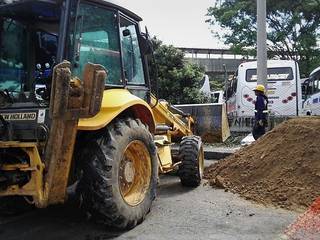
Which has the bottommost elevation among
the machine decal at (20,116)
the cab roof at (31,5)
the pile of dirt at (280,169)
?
the pile of dirt at (280,169)

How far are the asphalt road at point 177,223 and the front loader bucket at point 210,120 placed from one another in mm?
4096

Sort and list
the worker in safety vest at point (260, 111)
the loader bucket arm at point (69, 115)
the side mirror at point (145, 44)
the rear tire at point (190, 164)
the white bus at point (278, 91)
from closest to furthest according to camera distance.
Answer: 1. the loader bucket arm at point (69, 115)
2. the side mirror at point (145, 44)
3. the rear tire at point (190, 164)
4. the worker in safety vest at point (260, 111)
5. the white bus at point (278, 91)

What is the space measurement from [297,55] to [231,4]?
459 cm

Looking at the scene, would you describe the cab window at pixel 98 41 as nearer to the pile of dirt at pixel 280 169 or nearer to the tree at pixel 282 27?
the pile of dirt at pixel 280 169

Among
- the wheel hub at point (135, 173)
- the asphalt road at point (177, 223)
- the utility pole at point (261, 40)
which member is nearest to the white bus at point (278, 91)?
the utility pole at point (261, 40)

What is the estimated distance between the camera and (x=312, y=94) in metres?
18.9

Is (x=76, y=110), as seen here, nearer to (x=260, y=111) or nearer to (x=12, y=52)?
(x=12, y=52)

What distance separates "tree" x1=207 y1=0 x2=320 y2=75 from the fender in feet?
70.8

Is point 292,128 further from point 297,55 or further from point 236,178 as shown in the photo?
point 297,55

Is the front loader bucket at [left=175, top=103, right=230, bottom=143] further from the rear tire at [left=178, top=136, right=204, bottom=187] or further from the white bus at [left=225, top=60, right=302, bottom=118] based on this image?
the white bus at [left=225, top=60, right=302, bottom=118]

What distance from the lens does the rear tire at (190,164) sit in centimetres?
782

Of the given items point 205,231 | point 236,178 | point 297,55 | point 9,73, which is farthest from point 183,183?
point 297,55

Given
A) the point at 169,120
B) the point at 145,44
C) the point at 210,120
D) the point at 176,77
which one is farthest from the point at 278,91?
the point at 145,44

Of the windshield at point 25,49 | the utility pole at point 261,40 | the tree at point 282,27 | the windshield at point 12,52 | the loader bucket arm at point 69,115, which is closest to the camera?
the loader bucket arm at point 69,115
